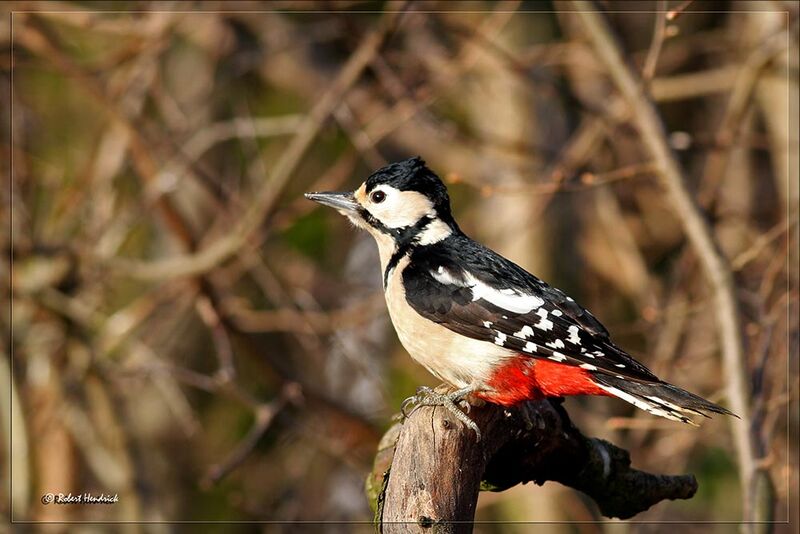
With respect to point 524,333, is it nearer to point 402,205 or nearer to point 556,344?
point 556,344

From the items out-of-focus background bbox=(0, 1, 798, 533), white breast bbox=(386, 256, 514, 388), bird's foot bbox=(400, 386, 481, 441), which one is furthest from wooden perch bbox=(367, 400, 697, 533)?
out-of-focus background bbox=(0, 1, 798, 533)

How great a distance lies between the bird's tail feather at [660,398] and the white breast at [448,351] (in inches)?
15.3

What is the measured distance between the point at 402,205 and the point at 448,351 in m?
0.68

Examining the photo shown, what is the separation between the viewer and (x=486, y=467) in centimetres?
298

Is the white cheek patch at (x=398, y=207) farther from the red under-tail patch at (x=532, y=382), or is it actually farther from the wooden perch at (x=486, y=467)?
the wooden perch at (x=486, y=467)

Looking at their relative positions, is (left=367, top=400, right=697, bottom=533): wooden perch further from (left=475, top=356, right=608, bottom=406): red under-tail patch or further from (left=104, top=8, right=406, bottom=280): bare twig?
(left=104, top=8, right=406, bottom=280): bare twig

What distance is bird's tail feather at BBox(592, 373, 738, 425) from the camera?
285 cm

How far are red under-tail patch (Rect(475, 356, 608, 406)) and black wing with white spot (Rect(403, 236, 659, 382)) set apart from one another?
56 millimetres

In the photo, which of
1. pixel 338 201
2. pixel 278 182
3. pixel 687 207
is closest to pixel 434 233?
pixel 338 201

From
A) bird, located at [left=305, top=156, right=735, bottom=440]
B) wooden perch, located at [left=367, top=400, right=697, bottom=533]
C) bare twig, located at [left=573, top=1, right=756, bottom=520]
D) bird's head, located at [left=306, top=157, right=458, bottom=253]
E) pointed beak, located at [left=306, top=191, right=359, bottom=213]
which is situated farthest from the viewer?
bare twig, located at [left=573, top=1, right=756, bottom=520]

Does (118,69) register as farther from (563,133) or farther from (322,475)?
(322,475)

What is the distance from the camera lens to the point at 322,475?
7660mm

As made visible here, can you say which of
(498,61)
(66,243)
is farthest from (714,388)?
(66,243)

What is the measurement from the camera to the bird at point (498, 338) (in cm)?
310
